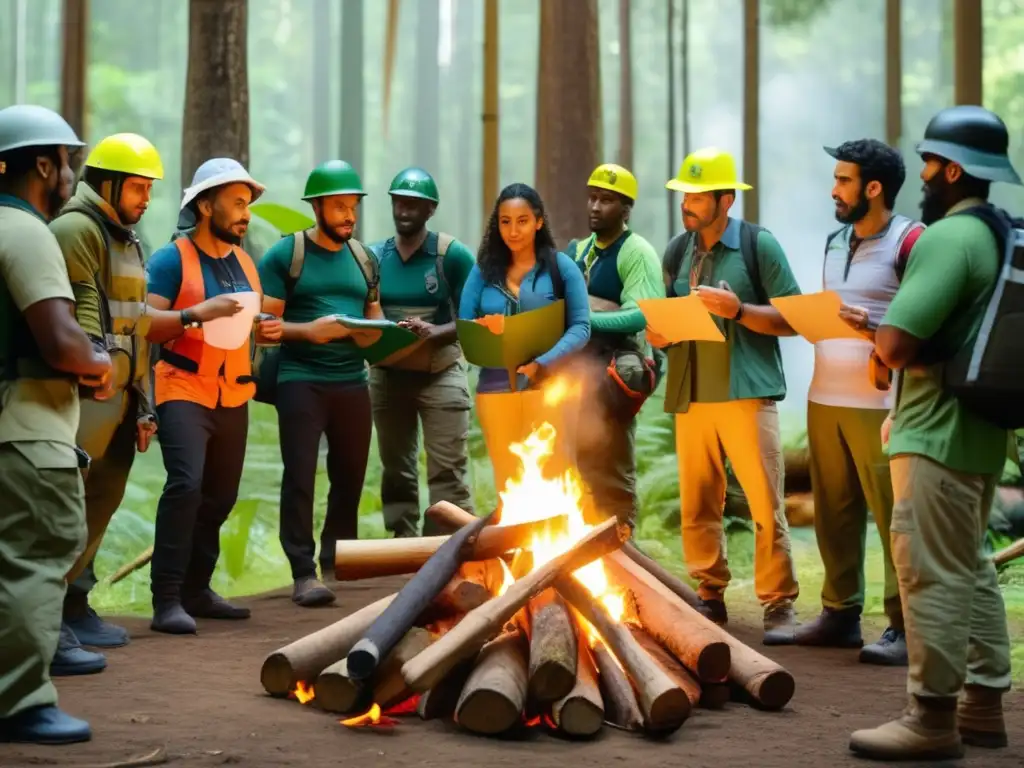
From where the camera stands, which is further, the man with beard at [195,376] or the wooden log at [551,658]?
the man with beard at [195,376]

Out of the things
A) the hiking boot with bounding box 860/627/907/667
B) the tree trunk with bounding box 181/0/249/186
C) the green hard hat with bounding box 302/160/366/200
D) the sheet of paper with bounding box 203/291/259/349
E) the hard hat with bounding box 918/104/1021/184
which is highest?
the tree trunk with bounding box 181/0/249/186

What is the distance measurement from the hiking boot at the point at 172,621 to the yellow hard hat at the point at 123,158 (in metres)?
2.50

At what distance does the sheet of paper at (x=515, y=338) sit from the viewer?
26.7 ft

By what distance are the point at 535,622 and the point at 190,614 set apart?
3.11m

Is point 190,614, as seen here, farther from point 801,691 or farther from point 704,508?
point 801,691

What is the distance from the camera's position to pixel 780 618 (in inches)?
331

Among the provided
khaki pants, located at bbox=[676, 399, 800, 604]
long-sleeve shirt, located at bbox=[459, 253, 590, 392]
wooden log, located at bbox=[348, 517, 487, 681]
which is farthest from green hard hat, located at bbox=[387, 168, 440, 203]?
wooden log, located at bbox=[348, 517, 487, 681]

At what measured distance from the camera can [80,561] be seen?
7.57m

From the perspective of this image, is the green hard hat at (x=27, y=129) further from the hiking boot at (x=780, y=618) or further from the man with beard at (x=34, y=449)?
the hiking boot at (x=780, y=618)

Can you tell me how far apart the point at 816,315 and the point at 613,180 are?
2.25 metres

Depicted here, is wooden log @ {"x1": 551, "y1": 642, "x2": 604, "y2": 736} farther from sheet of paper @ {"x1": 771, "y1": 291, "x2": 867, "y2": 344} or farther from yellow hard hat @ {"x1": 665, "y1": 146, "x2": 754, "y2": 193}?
yellow hard hat @ {"x1": 665, "y1": 146, "x2": 754, "y2": 193}

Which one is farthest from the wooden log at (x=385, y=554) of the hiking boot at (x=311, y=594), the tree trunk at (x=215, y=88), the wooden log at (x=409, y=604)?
the tree trunk at (x=215, y=88)

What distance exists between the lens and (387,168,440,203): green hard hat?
952 centimetres

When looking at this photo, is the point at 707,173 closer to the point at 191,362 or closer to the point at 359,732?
the point at 191,362
